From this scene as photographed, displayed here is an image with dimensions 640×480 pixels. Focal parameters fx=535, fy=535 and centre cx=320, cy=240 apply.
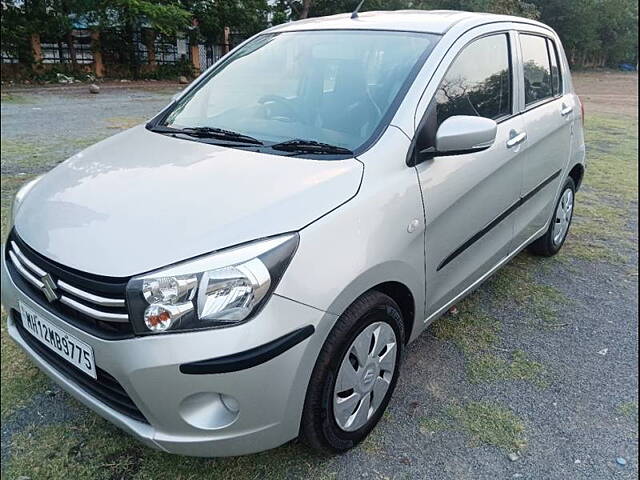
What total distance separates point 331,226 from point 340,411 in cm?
73

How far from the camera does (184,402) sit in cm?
170

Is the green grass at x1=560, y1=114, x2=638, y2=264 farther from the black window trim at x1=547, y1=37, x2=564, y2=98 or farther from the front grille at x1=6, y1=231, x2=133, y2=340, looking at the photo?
the front grille at x1=6, y1=231, x2=133, y2=340

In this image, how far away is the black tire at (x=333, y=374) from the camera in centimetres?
187

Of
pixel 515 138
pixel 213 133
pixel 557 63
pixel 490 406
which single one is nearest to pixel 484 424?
pixel 490 406

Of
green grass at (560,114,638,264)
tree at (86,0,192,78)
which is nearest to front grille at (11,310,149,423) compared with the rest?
green grass at (560,114,638,264)

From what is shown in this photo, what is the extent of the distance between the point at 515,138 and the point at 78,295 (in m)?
2.39

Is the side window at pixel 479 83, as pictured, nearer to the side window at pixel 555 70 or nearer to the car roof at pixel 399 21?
the car roof at pixel 399 21

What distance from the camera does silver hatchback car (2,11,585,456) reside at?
65.6 inches

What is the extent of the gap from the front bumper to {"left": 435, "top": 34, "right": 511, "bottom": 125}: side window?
51.5 inches

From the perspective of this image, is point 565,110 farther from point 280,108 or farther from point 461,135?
point 280,108

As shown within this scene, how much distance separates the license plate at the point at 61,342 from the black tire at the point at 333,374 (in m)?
0.75

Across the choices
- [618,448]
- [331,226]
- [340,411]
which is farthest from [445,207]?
[618,448]

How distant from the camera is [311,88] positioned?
2.65m

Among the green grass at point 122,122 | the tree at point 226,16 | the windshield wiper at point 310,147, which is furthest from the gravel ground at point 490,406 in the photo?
the green grass at point 122,122
